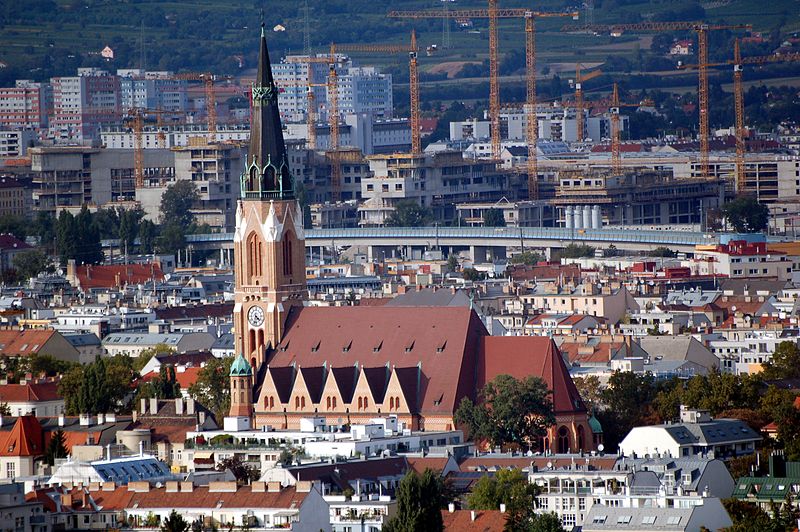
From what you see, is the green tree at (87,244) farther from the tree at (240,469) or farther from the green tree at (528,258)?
the tree at (240,469)

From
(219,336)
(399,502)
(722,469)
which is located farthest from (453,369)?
(219,336)

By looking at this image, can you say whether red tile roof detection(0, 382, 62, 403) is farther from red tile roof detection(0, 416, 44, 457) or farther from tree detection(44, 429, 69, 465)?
tree detection(44, 429, 69, 465)

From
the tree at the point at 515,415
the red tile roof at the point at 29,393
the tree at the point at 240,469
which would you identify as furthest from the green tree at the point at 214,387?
the tree at the point at 240,469

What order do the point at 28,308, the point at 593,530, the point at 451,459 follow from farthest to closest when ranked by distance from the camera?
1. the point at 28,308
2. the point at 451,459
3. the point at 593,530

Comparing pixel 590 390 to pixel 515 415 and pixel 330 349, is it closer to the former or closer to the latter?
pixel 330 349

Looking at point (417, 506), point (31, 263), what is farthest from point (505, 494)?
point (31, 263)

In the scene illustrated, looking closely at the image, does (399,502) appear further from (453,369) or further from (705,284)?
(705,284)

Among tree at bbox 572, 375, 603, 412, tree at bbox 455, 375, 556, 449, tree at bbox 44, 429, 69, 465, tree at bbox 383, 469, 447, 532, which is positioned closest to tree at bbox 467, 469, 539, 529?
tree at bbox 383, 469, 447, 532
